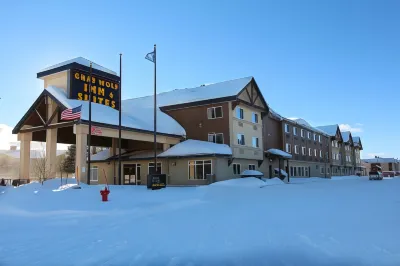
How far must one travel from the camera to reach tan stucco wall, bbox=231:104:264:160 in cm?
3391

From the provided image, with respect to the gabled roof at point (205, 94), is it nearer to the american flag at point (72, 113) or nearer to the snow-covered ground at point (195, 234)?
the american flag at point (72, 113)

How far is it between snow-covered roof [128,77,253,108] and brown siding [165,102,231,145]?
999 mm

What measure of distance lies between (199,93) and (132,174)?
11.0 m

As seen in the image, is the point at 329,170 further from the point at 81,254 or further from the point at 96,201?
the point at 81,254

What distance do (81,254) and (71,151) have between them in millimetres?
61524

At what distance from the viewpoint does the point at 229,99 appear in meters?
33.0

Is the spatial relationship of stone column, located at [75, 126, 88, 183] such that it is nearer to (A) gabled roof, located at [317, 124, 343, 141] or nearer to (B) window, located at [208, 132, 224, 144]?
(B) window, located at [208, 132, 224, 144]

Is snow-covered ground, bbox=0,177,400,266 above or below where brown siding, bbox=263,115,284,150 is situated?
below

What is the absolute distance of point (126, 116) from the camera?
32.6 meters

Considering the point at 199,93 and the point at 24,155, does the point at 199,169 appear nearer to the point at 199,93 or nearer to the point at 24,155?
the point at 199,93

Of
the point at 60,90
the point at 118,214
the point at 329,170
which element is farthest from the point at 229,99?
the point at 329,170

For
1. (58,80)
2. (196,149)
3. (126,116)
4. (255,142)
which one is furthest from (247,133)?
(58,80)

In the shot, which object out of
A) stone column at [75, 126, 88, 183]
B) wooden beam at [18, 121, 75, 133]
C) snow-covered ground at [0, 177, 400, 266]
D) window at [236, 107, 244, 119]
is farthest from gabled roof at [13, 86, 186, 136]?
snow-covered ground at [0, 177, 400, 266]

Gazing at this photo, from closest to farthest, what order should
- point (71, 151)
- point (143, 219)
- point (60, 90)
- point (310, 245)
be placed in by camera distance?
point (310, 245)
point (143, 219)
point (60, 90)
point (71, 151)
